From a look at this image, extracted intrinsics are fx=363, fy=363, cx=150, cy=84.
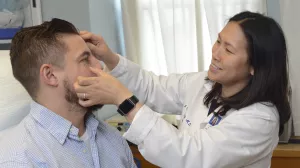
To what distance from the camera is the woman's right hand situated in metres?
1.42

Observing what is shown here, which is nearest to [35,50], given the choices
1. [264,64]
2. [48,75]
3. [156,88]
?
[48,75]

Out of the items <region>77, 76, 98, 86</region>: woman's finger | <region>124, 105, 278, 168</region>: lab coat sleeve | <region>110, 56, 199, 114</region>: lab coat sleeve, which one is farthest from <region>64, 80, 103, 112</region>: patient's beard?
<region>110, 56, 199, 114</region>: lab coat sleeve

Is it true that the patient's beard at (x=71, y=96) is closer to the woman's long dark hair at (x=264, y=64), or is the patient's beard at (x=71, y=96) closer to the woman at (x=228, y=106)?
the woman at (x=228, y=106)

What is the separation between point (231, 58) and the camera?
4.09ft

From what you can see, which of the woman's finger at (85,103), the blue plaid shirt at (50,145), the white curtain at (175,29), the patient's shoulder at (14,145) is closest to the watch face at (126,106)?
the woman's finger at (85,103)

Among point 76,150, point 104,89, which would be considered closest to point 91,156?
point 76,150

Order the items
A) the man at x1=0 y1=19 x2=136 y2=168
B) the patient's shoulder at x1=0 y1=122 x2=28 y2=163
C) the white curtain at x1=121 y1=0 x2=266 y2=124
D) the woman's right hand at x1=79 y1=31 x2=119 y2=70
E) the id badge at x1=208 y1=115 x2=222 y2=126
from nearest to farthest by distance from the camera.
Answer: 1. the patient's shoulder at x1=0 y1=122 x2=28 y2=163
2. the man at x1=0 y1=19 x2=136 y2=168
3. the id badge at x1=208 y1=115 x2=222 y2=126
4. the woman's right hand at x1=79 y1=31 x2=119 y2=70
5. the white curtain at x1=121 y1=0 x2=266 y2=124

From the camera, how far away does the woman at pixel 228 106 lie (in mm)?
1134

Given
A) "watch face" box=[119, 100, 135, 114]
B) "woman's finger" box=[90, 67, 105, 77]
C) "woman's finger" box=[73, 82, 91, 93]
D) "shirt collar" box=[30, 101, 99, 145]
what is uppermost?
"woman's finger" box=[90, 67, 105, 77]

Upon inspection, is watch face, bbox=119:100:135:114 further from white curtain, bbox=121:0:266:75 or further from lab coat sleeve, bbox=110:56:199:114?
white curtain, bbox=121:0:266:75

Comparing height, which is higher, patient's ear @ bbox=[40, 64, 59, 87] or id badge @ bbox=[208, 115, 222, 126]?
patient's ear @ bbox=[40, 64, 59, 87]

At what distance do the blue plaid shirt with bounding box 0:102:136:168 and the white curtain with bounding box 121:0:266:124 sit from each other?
3.82 feet

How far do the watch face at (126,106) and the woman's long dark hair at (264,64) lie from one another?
381mm

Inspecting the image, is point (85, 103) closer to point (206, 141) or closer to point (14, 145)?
point (14, 145)
